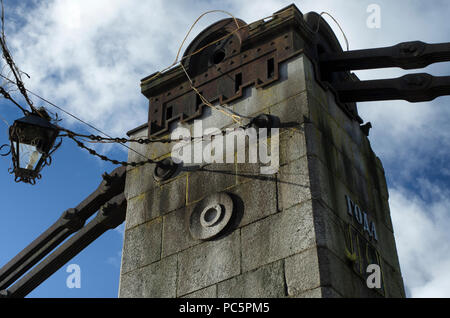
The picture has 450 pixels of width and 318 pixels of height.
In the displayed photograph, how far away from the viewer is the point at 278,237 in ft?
33.1

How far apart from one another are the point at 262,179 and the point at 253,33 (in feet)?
10.2

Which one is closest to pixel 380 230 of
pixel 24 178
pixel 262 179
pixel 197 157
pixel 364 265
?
pixel 364 265

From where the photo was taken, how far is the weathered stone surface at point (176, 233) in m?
11.1

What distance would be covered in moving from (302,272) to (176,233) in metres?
2.55

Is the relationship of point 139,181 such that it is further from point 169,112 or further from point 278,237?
point 278,237

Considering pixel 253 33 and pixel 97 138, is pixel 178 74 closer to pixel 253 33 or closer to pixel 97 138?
pixel 253 33

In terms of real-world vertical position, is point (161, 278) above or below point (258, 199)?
below

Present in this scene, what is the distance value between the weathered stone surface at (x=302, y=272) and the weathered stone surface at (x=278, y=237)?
0.38 ft

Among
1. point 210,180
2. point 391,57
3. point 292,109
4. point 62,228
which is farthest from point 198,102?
point 62,228

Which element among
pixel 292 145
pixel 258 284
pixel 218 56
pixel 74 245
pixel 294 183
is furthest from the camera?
pixel 74 245

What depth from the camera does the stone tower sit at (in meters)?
9.99

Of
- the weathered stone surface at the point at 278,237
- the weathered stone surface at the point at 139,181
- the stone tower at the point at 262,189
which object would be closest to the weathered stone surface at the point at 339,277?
the stone tower at the point at 262,189

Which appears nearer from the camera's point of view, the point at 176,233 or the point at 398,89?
the point at 176,233
